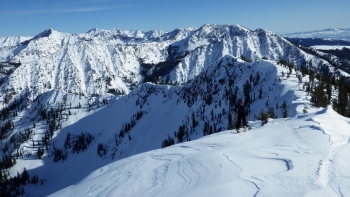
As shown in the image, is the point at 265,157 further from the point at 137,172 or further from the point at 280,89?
the point at 280,89

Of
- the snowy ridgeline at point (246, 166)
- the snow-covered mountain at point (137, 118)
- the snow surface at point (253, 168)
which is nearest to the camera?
the snow surface at point (253, 168)

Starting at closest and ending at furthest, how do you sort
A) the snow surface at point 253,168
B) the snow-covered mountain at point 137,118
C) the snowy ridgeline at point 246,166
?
the snow surface at point 253,168, the snowy ridgeline at point 246,166, the snow-covered mountain at point 137,118

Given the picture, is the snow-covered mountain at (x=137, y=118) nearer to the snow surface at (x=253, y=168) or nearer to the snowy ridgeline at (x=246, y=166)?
the snowy ridgeline at (x=246, y=166)

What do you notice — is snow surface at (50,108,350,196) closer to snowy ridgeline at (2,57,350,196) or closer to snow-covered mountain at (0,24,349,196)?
snowy ridgeline at (2,57,350,196)

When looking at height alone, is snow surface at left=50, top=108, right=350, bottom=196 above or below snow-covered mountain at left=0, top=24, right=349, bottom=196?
above

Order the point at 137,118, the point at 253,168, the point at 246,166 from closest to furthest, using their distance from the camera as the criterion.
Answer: the point at 253,168 < the point at 246,166 < the point at 137,118

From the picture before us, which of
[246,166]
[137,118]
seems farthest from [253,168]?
[137,118]

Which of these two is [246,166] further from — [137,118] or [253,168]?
[137,118]

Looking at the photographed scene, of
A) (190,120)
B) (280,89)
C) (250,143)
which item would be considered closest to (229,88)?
(190,120)

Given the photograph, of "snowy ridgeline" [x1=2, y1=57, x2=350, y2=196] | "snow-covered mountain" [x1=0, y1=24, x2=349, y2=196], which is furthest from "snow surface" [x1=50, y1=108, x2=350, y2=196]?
"snow-covered mountain" [x1=0, y1=24, x2=349, y2=196]

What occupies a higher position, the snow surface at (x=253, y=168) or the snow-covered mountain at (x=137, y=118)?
the snow surface at (x=253, y=168)

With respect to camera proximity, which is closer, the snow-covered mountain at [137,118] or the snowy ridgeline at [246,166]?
the snowy ridgeline at [246,166]

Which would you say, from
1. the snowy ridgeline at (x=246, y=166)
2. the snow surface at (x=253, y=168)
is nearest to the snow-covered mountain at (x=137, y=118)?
the snowy ridgeline at (x=246, y=166)

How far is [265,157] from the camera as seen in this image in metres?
12.0
